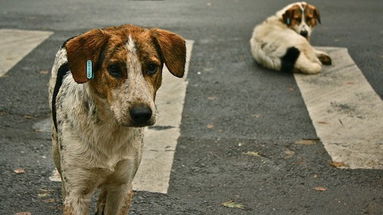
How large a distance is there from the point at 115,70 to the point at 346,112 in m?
4.89

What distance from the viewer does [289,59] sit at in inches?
419

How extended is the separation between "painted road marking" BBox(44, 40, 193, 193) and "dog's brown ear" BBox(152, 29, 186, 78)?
198 cm

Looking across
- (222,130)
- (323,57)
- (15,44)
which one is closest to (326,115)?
(222,130)

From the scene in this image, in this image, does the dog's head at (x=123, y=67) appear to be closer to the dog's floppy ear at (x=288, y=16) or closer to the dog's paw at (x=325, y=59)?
the dog's paw at (x=325, y=59)

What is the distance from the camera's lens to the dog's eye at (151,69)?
4.71m

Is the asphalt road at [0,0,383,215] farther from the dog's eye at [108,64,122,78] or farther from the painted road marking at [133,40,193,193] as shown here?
the dog's eye at [108,64,122,78]

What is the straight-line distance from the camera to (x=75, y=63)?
479 cm

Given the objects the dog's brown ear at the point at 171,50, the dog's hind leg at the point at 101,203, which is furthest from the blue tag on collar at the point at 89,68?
the dog's hind leg at the point at 101,203

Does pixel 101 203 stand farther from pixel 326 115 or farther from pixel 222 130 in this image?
pixel 326 115

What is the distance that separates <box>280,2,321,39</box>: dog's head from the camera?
11445 mm

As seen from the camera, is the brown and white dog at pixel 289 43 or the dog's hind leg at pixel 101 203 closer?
the dog's hind leg at pixel 101 203

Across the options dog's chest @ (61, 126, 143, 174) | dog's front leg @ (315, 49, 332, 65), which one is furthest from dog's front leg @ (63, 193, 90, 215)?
dog's front leg @ (315, 49, 332, 65)

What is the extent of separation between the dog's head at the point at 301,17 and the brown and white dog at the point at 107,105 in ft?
20.3

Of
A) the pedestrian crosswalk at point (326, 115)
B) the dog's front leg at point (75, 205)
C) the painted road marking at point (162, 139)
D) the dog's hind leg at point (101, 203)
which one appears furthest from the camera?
the pedestrian crosswalk at point (326, 115)
